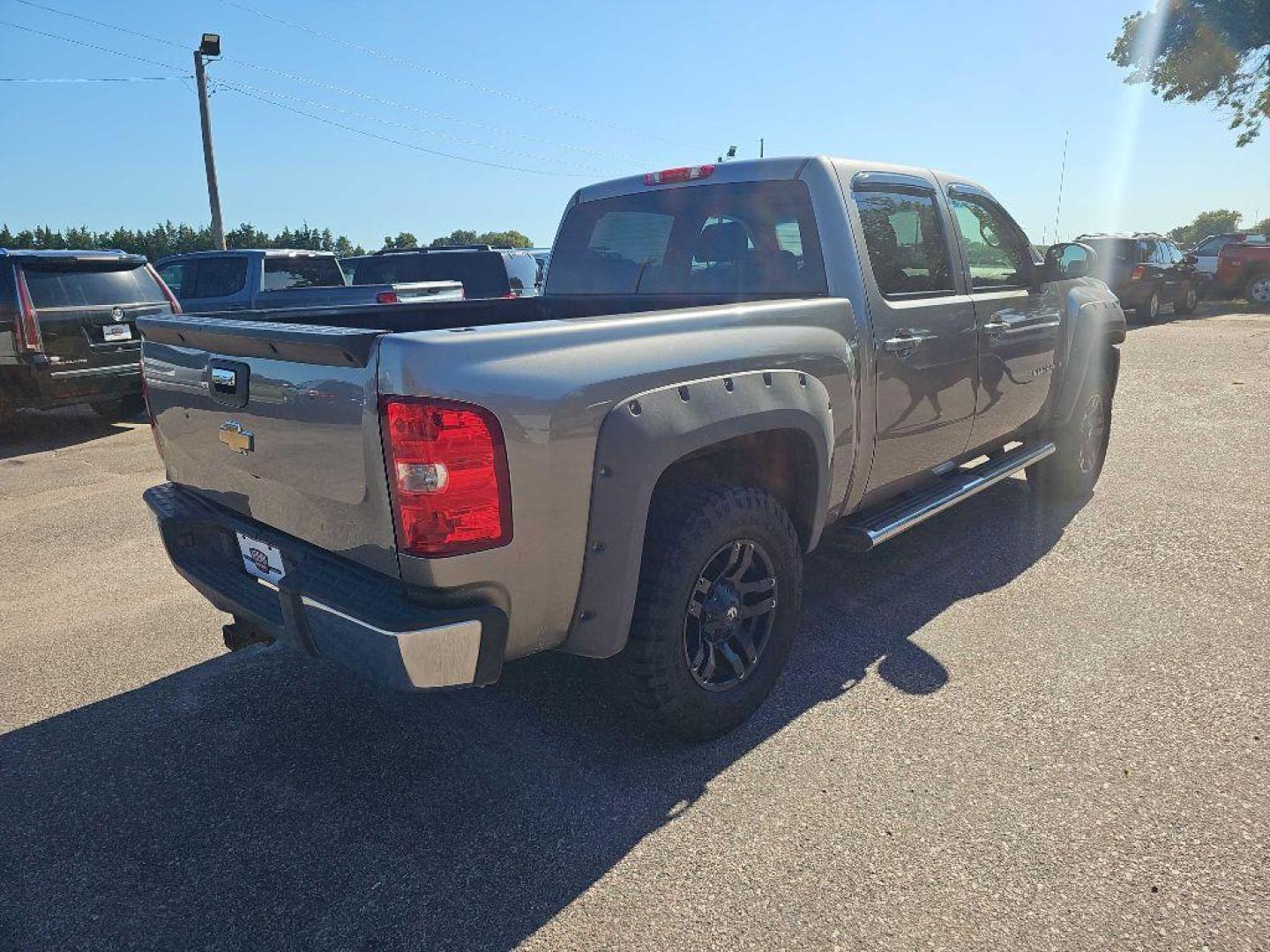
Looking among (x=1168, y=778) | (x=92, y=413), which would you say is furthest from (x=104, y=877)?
(x=92, y=413)

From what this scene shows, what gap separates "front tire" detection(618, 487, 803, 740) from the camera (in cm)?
253

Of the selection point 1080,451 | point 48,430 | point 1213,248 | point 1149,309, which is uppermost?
point 1213,248

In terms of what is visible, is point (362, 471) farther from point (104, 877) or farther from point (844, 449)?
point (844, 449)

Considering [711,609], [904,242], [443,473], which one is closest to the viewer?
[443,473]

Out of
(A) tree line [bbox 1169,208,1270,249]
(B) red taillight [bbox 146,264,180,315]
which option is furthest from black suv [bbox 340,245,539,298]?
(A) tree line [bbox 1169,208,1270,249]

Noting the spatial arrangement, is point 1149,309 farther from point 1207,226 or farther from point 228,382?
point 1207,226

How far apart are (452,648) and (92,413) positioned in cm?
961

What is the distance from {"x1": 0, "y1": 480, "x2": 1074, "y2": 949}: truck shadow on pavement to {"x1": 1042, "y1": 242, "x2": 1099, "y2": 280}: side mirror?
2.33 metres

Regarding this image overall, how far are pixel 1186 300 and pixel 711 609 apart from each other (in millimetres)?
21811

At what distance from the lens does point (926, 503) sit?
3.79 m

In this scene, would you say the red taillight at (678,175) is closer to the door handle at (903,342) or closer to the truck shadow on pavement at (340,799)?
the door handle at (903,342)

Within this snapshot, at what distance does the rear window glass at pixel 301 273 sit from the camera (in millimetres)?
10141

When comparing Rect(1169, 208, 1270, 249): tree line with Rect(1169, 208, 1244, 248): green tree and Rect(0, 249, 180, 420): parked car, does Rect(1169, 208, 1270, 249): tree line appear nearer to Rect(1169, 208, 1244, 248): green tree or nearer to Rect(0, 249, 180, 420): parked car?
Rect(1169, 208, 1244, 248): green tree

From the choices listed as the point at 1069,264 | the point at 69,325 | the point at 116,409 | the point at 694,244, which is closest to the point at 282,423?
the point at 694,244
